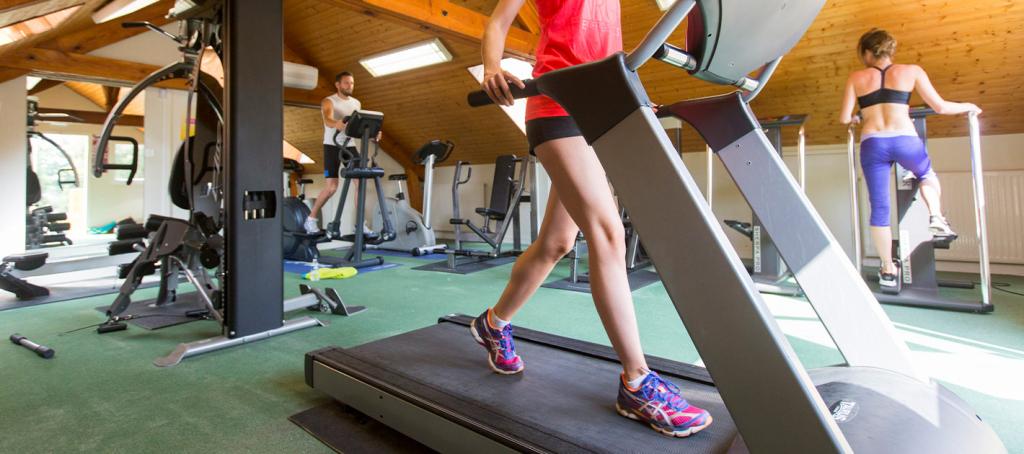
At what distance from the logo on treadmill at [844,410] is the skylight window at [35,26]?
5514mm

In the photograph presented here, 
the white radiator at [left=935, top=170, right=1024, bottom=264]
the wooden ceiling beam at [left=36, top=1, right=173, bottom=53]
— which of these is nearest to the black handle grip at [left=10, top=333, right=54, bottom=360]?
the wooden ceiling beam at [left=36, top=1, right=173, bottom=53]

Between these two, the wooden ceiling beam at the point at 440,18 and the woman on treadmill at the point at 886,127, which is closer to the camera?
the woman on treadmill at the point at 886,127

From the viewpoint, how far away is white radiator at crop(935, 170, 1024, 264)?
160 inches

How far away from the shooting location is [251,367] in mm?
1859

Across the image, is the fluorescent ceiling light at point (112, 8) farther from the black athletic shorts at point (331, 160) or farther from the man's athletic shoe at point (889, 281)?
the man's athletic shoe at point (889, 281)

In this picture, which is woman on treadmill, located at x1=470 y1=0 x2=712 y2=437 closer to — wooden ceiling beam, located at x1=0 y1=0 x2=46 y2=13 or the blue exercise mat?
wooden ceiling beam, located at x1=0 y1=0 x2=46 y2=13

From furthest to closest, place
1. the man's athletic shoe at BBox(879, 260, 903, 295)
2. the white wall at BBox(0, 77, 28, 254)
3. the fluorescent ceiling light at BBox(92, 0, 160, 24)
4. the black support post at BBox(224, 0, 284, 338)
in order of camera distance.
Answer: the white wall at BBox(0, 77, 28, 254) → the fluorescent ceiling light at BBox(92, 0, 160, 24) → the man's athletic shoe at BBox(879, 260, 903, 295) → the black support post at BBox(224, 0, 284, 338)

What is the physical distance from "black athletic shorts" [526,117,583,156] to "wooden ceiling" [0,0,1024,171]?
309 centimetres

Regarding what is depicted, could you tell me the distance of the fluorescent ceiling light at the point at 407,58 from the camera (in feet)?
18.9

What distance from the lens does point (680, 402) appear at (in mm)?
1085

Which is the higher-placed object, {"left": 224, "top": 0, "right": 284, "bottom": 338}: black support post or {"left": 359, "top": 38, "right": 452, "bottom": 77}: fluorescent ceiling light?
{"left": 359, "top": 38, "right": 452, "bottom": 77}: fluorescent ceiling light

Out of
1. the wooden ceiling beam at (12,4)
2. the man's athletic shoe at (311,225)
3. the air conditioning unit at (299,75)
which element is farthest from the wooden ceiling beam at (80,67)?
the man's athletic shoe at (311,225)

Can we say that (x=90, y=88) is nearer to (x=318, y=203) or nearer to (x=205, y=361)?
(x=318, y=203)

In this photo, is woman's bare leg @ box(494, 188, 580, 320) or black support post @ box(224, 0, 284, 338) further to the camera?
black support post @ box(224, 0, 284, 338)
